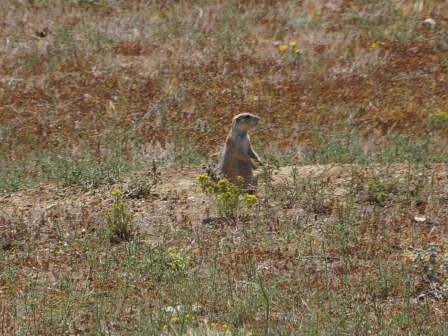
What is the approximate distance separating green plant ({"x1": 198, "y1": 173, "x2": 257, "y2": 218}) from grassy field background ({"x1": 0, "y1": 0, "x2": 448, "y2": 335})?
0.31ft

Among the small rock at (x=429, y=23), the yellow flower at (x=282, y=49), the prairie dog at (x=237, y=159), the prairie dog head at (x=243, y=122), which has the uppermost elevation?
the prairie dog head at (x=243, y=122)

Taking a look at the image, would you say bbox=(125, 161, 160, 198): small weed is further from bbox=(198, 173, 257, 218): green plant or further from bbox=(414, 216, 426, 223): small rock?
bbox=(414, 216, 426, 223): small rock

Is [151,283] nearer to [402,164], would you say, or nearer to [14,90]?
[402,164]

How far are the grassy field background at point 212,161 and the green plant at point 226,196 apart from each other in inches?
3.7

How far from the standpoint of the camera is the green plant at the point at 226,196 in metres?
9.22

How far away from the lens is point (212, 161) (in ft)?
41.0

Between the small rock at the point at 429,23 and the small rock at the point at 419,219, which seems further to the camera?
the small rock at the point at 429,23

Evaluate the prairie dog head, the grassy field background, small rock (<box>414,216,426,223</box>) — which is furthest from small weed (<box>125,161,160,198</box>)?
small rock (<box>414,216,426,223</box>)

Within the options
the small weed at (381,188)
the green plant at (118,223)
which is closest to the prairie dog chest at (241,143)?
the small weed at (381,188)

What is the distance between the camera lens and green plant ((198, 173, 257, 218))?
922cm

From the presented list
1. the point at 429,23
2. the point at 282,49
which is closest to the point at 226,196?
the point at 282,49

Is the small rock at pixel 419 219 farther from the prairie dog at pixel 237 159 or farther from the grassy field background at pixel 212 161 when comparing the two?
the prairie dog at pixel 237 159

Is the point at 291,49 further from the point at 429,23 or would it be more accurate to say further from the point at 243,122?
the point at 243,122

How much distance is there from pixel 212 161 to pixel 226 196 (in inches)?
132
